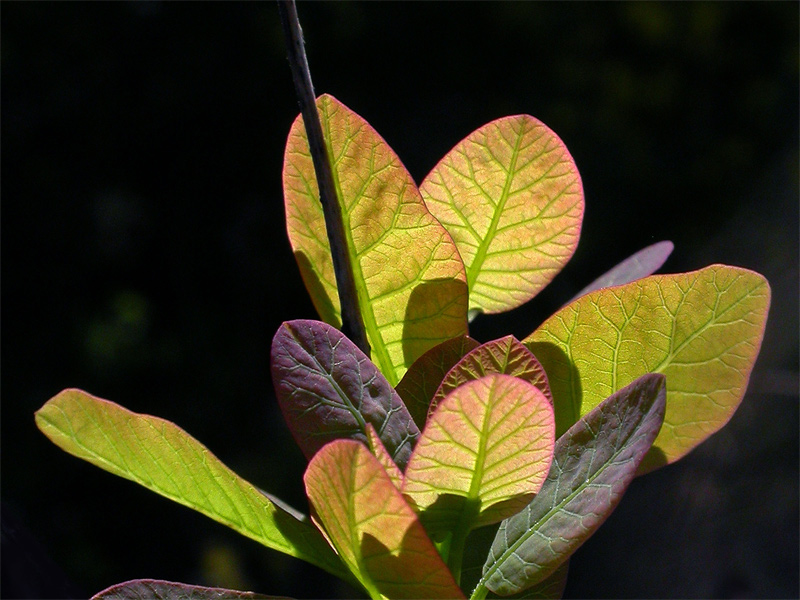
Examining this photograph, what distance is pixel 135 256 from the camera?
5.18ft

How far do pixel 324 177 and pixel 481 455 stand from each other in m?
0.12

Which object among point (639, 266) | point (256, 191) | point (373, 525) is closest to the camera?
point (373, 525)

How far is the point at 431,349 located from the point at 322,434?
0.06 metres

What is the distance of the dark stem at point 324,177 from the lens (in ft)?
0.86

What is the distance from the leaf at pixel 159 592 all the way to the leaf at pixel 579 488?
0.09 meters

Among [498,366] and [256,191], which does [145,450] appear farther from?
[256,191]

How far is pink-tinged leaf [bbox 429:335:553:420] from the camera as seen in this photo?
28cm

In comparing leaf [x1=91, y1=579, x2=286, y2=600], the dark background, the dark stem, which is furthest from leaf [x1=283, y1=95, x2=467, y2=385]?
the dark background

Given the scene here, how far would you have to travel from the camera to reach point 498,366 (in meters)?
0.28

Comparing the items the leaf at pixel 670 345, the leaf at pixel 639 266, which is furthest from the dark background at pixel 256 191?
the leaf at pixel 670 345

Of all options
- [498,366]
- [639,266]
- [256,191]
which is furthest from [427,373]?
[256,191]

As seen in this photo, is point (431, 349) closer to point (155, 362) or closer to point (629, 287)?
point (629, 287)

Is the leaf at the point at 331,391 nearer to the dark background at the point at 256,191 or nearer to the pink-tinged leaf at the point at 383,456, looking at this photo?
the pink-tinged leaf at the point at 383,456

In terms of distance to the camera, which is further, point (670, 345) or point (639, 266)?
point (639, 266)
